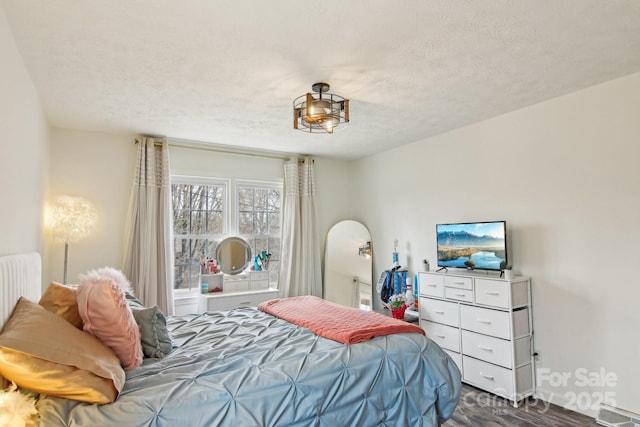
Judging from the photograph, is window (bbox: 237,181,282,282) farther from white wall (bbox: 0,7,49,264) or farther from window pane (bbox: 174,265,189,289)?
white wall (bbox: 0,7,49,264)

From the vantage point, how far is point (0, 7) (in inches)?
70.3

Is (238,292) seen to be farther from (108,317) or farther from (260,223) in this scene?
(108,317)

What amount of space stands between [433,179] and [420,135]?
20.5 inches

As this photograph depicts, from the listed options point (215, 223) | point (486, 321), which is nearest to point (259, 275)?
point (215, 223)

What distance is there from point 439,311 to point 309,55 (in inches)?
105

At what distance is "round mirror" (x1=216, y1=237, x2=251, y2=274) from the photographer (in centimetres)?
450

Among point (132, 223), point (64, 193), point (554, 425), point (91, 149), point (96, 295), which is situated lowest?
point (554, 425)

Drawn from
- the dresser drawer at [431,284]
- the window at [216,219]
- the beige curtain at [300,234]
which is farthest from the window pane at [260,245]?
the dresser drawer at [431,284]

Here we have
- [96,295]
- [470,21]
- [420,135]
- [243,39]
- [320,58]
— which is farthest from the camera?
[420,135]

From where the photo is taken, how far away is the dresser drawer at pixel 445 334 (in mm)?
3439

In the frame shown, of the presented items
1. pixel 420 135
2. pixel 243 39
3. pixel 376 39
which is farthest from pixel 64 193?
pixel 420 135

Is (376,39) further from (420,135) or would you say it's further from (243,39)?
(420,135)

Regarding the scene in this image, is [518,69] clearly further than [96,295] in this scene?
Yes

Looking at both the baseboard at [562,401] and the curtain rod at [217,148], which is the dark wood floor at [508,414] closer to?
the baseboard at [562,401]
